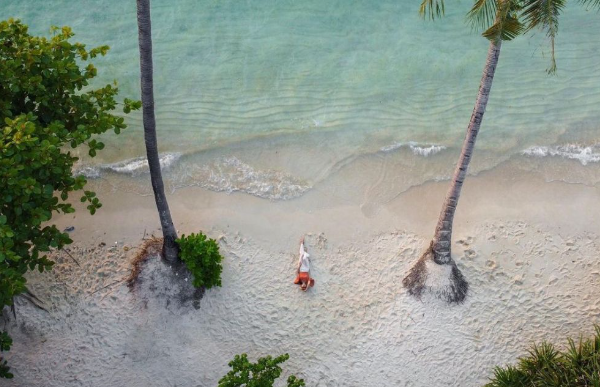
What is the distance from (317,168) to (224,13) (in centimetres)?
711

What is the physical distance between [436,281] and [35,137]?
323 inches

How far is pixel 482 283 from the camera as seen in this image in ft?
43.0

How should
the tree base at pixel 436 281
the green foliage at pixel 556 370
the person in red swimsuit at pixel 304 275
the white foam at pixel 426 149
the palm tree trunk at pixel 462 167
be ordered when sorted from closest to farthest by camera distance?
1. the green foliage at pixel 556 370
2. the palm tree trunk at pixel 462 167
3. the tree base at pixel 436 281
4. the person in red swimsuit at pixel 304 275
5. the white foam at pixel 426 149

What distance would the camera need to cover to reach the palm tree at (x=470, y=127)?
30.3 feet

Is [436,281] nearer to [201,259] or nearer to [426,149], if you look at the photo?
[426,149]

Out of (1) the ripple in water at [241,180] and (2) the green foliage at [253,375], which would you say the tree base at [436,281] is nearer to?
(1) the ripple in water at [241,180]

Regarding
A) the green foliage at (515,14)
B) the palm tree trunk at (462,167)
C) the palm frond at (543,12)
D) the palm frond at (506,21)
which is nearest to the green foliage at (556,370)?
the palm tree trunk at (462,167)

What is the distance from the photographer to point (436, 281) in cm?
1276

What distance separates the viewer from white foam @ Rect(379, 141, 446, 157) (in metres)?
15.9

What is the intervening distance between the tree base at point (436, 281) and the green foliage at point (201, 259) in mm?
4013

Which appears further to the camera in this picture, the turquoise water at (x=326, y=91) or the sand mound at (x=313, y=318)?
the turquoise water at (x=326, y=91)

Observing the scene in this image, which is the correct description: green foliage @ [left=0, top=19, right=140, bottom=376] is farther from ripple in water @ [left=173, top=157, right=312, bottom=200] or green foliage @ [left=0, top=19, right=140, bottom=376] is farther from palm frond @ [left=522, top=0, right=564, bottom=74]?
palm frond @ [left=522, top=0, right=564, bottom=74]

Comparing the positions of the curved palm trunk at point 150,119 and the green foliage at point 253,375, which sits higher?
the curved palm trunk at point 150,119

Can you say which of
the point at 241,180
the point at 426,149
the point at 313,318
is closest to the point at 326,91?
the point at 426,149
